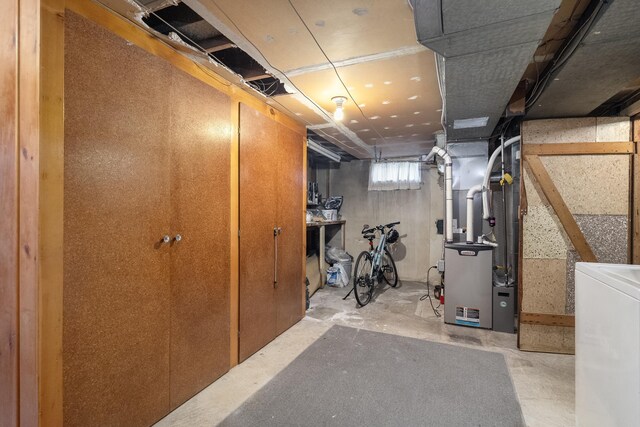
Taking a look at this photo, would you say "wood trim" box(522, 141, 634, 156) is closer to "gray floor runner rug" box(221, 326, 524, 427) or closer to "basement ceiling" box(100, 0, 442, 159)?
"basement ceiling" box(100, 0, 442, 159)

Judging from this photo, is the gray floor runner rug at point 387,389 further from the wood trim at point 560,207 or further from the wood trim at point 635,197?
the wood trim at point 635,197

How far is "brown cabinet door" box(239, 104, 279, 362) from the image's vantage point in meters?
2.35

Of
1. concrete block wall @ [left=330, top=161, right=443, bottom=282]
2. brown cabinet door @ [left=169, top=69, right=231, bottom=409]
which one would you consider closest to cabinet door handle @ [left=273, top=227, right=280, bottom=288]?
brown cabinet door @ [left=169, top=69, right=231, bottom=409]

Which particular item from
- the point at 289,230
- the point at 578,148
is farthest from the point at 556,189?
the point at 289,230

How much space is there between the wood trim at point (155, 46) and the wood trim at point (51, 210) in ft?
0.46

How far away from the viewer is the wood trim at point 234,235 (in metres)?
2.23

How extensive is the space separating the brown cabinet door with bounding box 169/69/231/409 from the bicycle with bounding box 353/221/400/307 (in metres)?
1.98

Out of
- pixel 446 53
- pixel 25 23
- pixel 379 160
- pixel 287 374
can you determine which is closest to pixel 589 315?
pixel 446 53

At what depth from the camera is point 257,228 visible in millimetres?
2518

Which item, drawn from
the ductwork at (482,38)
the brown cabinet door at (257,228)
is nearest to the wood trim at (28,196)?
the brown cabinet door at (257,228)

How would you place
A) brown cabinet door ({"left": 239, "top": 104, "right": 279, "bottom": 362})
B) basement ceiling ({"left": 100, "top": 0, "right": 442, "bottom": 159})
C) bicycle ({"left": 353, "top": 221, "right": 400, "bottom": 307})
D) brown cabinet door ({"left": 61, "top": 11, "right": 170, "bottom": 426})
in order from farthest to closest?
1. bicycle ({"left": 353, "top": 221, "right": 400, "bottom": 307})
2. brown cabinet door ({"left": 239, "top": 104, "right": 279, "bottom": 362})
3. basement ceiling ({"left": 100, "top": 0, "right": 442, "bottom": 159})
4. brown cabinet door ({"left": 61, "top": 11, "right": 170, "bottom": 426})

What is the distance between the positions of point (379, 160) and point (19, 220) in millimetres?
4760

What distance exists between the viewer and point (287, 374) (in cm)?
220

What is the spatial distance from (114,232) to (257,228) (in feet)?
3.91
